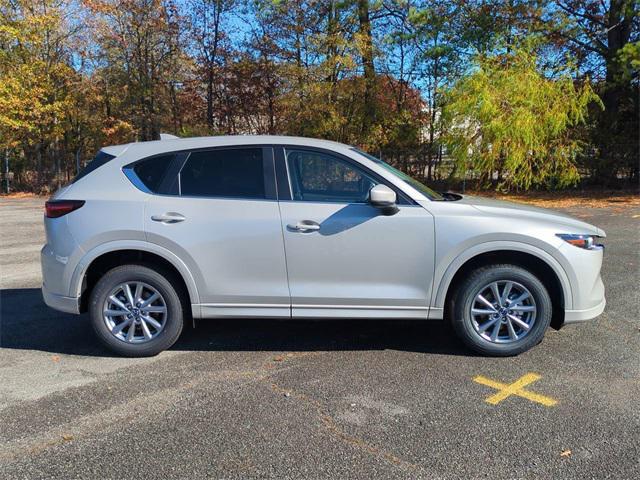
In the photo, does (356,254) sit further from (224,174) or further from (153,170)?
(153,170)

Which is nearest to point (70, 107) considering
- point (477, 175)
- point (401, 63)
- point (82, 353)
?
point (401, 63)

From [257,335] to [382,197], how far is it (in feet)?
6.23

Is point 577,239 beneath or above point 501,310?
above

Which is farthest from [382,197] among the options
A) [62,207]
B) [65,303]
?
[65,303]

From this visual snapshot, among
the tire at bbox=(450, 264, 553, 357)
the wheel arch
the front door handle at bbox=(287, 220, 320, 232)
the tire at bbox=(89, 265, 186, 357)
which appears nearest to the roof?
the front door handle at bbox=(287, 220, 320, 232)

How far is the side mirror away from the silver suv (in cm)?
1

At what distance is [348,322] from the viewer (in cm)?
539

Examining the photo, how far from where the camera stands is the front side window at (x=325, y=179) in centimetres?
436

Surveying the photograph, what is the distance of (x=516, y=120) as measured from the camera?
15.3 m

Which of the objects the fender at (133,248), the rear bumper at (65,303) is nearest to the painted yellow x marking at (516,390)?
the fender at (133,248)

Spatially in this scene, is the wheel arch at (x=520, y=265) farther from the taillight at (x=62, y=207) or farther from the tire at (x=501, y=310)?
the taillight at (x=62, y=207)

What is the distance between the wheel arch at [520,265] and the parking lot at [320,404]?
0.47m

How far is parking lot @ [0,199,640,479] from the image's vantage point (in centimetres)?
292

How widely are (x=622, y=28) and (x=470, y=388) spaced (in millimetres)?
19519
